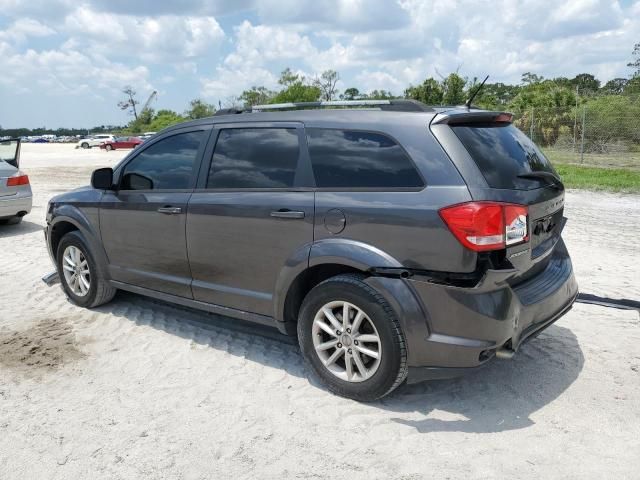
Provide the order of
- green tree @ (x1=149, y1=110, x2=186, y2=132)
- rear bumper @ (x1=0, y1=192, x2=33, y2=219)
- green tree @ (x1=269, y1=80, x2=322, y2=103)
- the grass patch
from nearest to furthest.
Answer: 1. rear bumper @ (x1=0, y1=192, x2=33, y2=219)
2. the grass patch
3. green tree @ (x1=269, y1=80, x2=322, y2=103)
4. green tree @ (x1=149, y1=110, x2=186, y2=132)

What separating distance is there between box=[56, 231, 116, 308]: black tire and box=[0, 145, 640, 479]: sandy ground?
20cm

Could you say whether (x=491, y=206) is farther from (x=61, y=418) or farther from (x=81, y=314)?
(x=81, y=314)

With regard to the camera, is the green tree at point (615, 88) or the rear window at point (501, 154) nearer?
the rear window at point (501, 154)

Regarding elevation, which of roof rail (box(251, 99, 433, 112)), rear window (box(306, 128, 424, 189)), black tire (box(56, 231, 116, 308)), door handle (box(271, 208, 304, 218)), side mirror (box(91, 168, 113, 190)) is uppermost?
roof rail (box(251, 99, 433, 112))

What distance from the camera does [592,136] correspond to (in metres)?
22.0

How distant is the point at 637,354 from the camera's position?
4.24 m

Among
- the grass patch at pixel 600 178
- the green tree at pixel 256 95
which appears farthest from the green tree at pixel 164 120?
the grass patch at pixel 600 178

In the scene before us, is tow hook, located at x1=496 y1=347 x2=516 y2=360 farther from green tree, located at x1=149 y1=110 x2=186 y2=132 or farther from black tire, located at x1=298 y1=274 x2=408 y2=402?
green tree, located at x1=149 y1=110 x2=186 y2=132

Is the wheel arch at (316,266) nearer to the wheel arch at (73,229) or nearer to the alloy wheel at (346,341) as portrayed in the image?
the alloy wheel at (346,341)

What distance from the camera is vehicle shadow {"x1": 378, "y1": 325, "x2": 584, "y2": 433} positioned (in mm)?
3385

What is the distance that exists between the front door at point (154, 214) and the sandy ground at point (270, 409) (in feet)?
1.78

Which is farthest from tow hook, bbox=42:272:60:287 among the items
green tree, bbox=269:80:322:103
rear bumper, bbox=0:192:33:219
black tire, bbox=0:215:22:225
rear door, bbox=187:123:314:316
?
green tree, bbox=269:80:322:103

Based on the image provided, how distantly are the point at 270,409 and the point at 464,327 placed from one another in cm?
131

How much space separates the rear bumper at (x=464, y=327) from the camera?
3.16m
